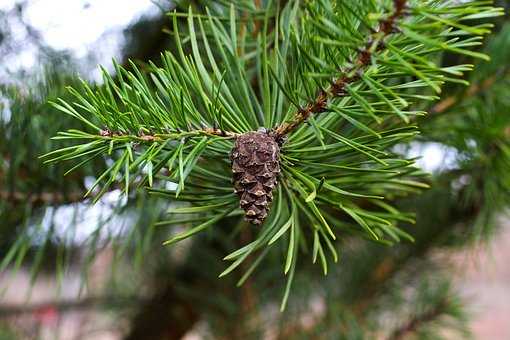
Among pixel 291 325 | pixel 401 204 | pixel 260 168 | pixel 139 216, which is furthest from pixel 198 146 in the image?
pixel 291 325

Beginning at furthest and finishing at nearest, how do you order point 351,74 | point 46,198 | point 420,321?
point 420,321 < point 46,198 < point 351,74

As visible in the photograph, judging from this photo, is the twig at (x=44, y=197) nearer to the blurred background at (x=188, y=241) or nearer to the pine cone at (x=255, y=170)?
the blurred background at (x=188, y=241)

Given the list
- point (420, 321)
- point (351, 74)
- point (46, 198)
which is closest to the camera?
point (351, 74)

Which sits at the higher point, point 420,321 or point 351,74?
point 351,74

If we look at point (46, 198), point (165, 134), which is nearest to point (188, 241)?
point (46, 198)

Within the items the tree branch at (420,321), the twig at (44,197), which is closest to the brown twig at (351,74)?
the twig at (44,197)

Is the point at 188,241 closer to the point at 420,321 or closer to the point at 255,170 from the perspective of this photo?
the point at 420,321

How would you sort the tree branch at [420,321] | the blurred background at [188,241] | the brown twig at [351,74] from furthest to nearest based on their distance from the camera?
the tree branch at [420,321]
the blurred background at [188,241]
the brown twig at [351,74]
